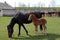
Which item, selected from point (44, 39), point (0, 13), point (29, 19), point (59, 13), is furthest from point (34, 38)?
point (0, 13)

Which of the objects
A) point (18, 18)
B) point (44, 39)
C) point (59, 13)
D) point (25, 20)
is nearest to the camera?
point (44, 39)

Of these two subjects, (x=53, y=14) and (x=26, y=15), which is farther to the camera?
(x=53, y=14)

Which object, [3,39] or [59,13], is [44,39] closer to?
[3,39]

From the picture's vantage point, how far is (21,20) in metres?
12.6

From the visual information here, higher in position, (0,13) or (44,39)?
(44,39)

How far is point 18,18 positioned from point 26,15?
46.0 inches

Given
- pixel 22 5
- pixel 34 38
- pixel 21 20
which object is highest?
pixel 21 20

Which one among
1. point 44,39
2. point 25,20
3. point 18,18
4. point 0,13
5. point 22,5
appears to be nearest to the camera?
point 44,39

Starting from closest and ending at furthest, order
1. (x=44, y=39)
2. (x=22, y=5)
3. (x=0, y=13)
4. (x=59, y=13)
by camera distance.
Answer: (x=44, y=39)
(x=59, y=13)
(x=0, y=13)
(x=22, y=5)

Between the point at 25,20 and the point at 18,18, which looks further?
the point at 25,20

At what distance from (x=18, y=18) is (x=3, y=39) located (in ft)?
5.48

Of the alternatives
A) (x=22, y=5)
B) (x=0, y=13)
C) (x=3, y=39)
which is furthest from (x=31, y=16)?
(x=22, y=5)

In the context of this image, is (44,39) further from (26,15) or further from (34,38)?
(26,15)

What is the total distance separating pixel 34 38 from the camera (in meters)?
11.6
